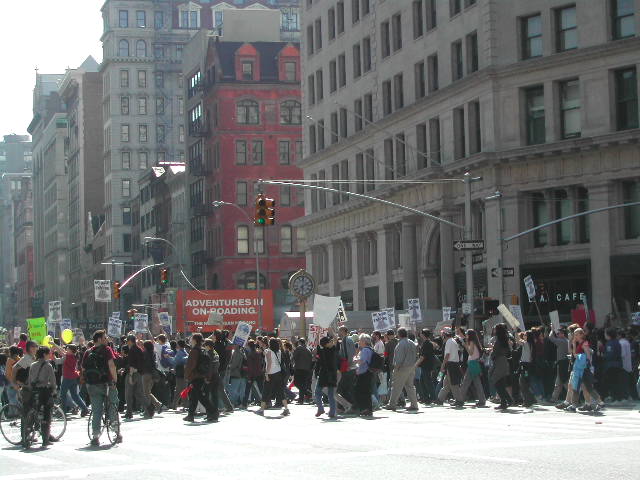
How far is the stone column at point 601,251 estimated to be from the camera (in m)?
50.5

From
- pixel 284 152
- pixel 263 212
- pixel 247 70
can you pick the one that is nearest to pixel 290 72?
pixel 247 70

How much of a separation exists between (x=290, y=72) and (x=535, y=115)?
45999mm

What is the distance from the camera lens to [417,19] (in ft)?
203

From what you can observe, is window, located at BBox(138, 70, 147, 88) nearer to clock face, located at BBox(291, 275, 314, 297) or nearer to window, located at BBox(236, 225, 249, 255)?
window, located at BBox(236, 225, 249, 255)

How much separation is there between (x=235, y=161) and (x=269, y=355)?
66423 millimetres

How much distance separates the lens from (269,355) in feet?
100

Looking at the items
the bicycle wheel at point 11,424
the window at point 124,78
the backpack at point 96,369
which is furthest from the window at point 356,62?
the window at point 124,78

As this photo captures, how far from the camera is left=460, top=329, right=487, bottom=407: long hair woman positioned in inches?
1179

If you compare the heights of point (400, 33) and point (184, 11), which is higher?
point (184, 11)

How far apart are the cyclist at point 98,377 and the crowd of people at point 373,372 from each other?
14.4 ft

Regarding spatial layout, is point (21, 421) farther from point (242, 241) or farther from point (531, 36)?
point (242, 241)

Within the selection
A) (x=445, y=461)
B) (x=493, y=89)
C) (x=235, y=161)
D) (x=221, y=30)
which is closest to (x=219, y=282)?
(x=235, y=161)

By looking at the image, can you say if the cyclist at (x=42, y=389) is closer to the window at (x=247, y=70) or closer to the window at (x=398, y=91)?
the window at (x=398, y=91)

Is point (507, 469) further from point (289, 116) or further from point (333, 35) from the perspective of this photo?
point (289, 116)
